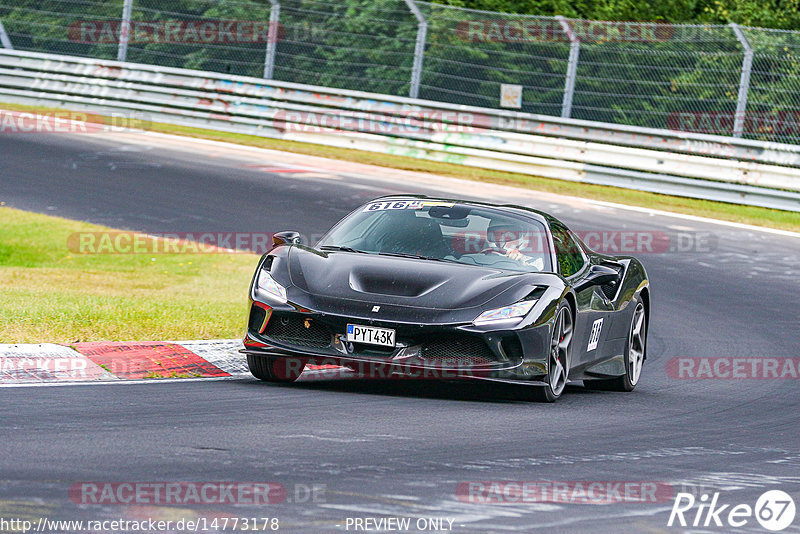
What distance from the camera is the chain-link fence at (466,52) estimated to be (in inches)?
814

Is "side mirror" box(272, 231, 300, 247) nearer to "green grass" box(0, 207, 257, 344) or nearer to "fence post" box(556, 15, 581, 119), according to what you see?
"green grass" box(0, 207, 257, 344)

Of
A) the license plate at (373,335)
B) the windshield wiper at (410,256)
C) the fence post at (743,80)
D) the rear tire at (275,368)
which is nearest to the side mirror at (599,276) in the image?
the windshield wiper at (410,256)

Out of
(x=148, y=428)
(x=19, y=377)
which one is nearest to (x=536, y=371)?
(x=148, y=428)

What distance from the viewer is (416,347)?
7996mm

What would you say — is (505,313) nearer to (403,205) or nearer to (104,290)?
(403,205)

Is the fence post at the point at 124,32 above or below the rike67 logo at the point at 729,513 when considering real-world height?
above

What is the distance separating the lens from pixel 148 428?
6.62 metres

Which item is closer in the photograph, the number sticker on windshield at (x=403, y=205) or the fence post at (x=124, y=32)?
the number sticker on windshield at (x=403, y=205)

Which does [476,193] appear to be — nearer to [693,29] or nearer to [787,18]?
[693,29]

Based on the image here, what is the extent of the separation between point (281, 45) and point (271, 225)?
8.57m

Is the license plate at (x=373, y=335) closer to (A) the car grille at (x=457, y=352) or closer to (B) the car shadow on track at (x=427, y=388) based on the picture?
(A) the car grille at (x=457, y=352)

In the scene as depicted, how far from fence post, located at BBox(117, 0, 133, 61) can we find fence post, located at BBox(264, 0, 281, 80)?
9.48 ft

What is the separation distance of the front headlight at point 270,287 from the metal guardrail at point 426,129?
13.5 meters

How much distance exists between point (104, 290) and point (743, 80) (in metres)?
11.8
